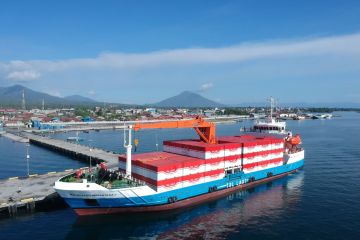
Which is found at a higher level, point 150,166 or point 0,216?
point 150,166

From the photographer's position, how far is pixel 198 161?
40969mm

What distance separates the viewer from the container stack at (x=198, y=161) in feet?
124

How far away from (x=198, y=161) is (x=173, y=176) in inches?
170

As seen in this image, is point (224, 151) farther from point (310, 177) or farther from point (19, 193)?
point (19, 193)

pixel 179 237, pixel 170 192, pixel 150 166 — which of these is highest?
pixel 150 166

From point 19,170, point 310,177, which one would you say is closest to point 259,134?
point 310,177

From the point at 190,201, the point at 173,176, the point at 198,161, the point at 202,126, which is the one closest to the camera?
the point at 173,176

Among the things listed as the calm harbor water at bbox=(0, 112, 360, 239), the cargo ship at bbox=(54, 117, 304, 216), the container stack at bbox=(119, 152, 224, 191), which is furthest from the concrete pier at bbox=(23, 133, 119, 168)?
the calm harbor water at bbox=(0, 112, 360, 239)

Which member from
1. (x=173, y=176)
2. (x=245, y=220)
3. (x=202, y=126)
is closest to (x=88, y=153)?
(x=202, y=126)

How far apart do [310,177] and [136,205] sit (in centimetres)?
3143

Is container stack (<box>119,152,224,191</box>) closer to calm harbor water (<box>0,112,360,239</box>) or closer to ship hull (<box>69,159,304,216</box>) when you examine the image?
ship hull (<box>69,159,304,216</box>)

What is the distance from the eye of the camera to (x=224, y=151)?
145ft

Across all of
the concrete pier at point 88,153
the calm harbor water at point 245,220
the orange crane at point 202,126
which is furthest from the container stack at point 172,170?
the concrete pier at point 88,153

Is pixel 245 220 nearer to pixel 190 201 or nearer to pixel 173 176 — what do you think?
pixel 190 201
